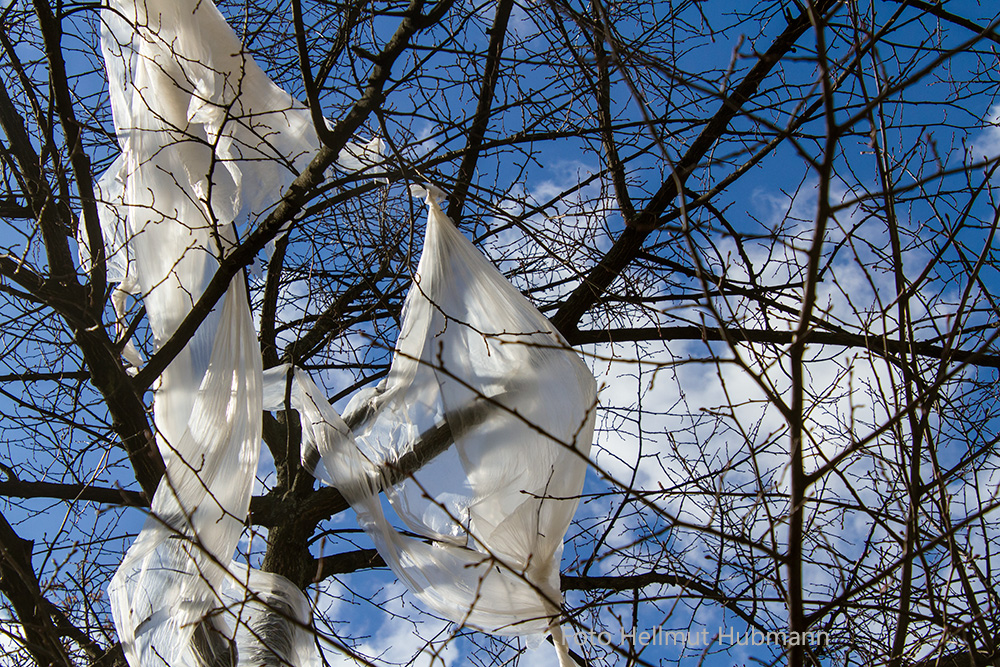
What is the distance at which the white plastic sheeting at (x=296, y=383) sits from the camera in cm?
210

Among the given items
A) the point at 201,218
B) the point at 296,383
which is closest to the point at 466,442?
the point at 296,383

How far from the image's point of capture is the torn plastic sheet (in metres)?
2.10

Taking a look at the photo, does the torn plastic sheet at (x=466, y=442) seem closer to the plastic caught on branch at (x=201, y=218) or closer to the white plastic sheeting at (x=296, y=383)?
the white plastic sheeting at (x=296, y=383)

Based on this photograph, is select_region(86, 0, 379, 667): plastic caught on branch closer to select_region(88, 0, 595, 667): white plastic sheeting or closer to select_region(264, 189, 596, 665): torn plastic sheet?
select_region(88, 0, 595, 667): white plastic sheeting

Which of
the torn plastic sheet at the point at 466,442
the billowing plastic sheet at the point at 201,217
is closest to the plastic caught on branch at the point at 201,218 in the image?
the billowing plastic sheet at the point at 201,217

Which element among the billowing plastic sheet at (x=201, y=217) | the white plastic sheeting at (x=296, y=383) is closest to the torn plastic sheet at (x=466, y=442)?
the white plastic sheeting at (x=296, y=383)

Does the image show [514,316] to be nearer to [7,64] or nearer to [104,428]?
[104,428]

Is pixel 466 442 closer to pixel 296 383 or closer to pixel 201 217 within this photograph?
pixel 296 383

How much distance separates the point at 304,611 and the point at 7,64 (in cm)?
223

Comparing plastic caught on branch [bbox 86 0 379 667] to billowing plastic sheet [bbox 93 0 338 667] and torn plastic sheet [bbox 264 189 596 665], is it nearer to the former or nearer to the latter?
billowing plastic sheet [bbox 93 0 338 667]

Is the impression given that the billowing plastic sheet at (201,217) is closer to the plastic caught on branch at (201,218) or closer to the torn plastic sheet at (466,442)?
the plastic caught on branch at (201,218)

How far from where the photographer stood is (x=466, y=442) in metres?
2.18

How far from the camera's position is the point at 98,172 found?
121 inches

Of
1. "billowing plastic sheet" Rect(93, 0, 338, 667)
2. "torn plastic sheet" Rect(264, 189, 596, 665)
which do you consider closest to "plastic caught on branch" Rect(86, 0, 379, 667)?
"billowing plastic sheet" Rect(93, 0, 338, 667)
